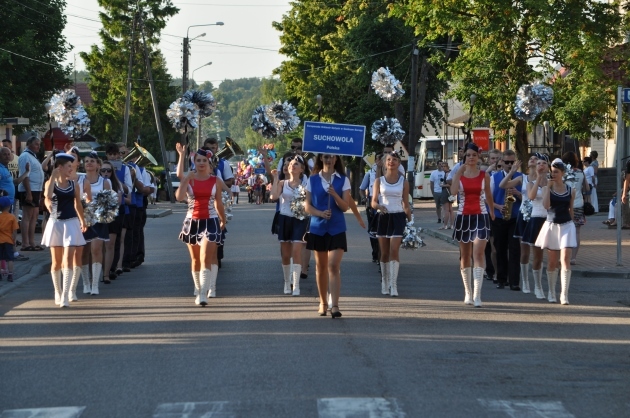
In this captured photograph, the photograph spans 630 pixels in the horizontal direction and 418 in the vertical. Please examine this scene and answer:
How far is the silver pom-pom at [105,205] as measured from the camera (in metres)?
15.2

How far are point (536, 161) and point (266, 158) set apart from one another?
3.50 meters

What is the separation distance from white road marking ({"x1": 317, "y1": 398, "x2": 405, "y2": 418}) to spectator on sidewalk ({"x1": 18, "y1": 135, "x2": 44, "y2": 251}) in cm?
1430

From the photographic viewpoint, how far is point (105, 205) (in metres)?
15.3

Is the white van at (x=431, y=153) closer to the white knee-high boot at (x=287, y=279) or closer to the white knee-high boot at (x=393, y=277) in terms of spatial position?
the white knee-high boot at (x=287, y=279)

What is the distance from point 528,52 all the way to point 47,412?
2355 cm

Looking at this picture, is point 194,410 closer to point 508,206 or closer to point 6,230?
point 508,206

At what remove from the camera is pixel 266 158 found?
15.3m

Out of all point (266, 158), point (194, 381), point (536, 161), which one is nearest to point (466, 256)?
point (536, 161)

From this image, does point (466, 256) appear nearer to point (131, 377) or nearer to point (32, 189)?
point (131, 377)

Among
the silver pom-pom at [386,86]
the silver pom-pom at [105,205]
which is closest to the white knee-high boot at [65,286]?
the silver pom-pom at [105,205]

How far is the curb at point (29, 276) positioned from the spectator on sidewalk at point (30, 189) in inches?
91.4

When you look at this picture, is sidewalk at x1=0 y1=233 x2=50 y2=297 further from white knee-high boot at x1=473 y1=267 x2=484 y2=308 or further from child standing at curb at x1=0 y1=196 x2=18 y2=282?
white knee-high boot at x1=473 y1=267 x2=484 y2=308

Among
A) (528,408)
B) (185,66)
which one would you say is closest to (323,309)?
(528,408)

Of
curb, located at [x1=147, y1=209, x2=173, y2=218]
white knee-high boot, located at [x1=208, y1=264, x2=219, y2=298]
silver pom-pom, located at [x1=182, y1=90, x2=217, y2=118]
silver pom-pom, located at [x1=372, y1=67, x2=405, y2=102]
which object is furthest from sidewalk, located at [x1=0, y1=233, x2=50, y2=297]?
curb, located at [x1=147, y1=209, x2=173, y2=218]
